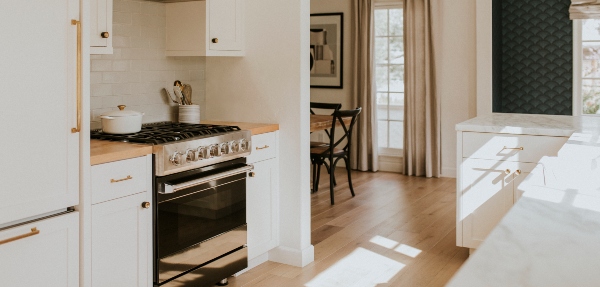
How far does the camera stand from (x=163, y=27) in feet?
13.7

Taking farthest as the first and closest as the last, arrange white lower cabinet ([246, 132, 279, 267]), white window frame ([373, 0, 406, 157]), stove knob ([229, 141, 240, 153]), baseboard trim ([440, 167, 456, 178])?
1. white window frame ([373, 0, 406, 157])
2. baseboard trim ([440, 167, 456, 178])
3. white lower cabinet ([246, 132, 279, 267])
4. stove knob ([229, 141, 240, 153])

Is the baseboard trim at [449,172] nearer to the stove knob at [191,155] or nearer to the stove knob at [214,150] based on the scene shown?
the stove knob at [214,150]

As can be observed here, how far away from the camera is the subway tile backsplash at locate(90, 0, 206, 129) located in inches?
148

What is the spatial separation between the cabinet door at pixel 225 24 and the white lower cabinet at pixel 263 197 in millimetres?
633

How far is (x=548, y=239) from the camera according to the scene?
145 cm

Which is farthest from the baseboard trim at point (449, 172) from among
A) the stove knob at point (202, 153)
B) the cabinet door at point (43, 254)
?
the cabinet door at point (43, 254)

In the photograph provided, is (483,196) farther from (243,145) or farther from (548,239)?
(548,239)

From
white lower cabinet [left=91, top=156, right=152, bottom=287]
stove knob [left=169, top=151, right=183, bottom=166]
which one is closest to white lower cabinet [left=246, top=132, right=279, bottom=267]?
stove knob [left=169, top=151, right=183, bottom=166]

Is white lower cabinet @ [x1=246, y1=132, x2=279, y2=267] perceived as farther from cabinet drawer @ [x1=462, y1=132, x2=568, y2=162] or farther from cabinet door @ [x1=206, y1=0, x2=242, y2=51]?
cabinet drawer @ [x1=462, y1=132, x2=568, y2=162]

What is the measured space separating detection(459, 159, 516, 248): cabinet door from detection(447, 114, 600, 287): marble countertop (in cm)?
145

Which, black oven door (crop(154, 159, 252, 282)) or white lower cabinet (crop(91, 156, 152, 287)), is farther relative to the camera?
black oven door (crop(154, 159, 252, 282))

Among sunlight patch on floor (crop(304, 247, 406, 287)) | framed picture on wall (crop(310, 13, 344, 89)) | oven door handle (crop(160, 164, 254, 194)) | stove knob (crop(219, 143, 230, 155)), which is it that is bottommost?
sunlight patch on floor (crop(304, 247, 406, 287))

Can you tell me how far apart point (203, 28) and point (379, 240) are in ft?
6.85

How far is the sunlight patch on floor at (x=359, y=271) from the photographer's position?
3926 mm
